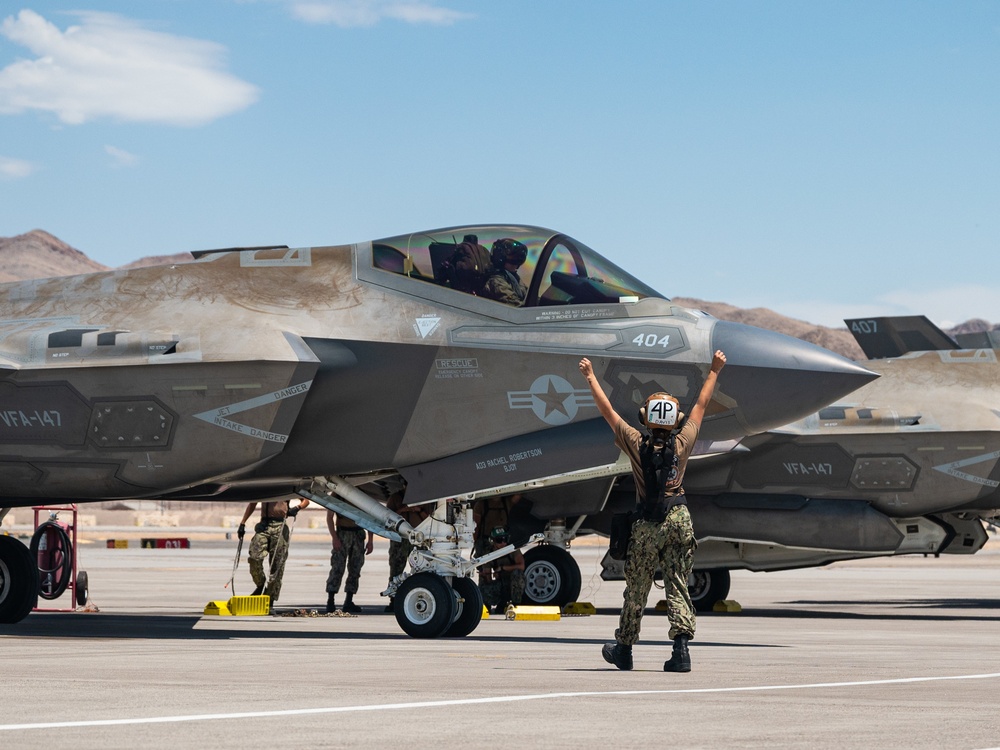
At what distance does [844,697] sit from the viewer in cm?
816

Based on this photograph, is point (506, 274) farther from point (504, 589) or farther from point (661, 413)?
point (504, 589)

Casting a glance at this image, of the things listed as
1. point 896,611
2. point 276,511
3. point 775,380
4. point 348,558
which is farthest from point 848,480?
point 775,380

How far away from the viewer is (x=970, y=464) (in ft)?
70.1

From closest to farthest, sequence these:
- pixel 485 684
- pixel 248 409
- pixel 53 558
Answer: pixel 485 684, pixel 248 409, pixel 53 558

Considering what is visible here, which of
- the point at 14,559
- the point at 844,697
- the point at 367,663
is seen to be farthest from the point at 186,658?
the point at 14,559

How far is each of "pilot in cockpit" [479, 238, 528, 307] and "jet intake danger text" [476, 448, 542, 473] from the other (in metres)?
1.43

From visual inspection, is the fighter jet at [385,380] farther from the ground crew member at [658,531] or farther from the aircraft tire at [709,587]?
the aircraft tire at [709,587]

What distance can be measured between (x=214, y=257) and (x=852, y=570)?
32041 mm

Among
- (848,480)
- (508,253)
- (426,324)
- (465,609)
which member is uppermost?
(508,253)

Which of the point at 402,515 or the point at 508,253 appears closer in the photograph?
the point at 508,253

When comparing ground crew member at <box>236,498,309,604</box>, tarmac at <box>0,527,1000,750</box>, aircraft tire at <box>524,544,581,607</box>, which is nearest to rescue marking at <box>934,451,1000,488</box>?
tarmac at <box>0,527,1000,750</box>

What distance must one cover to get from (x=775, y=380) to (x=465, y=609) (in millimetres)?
3705

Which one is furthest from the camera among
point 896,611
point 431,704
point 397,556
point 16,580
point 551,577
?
point 896,611

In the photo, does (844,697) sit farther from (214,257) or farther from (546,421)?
(214,257)
